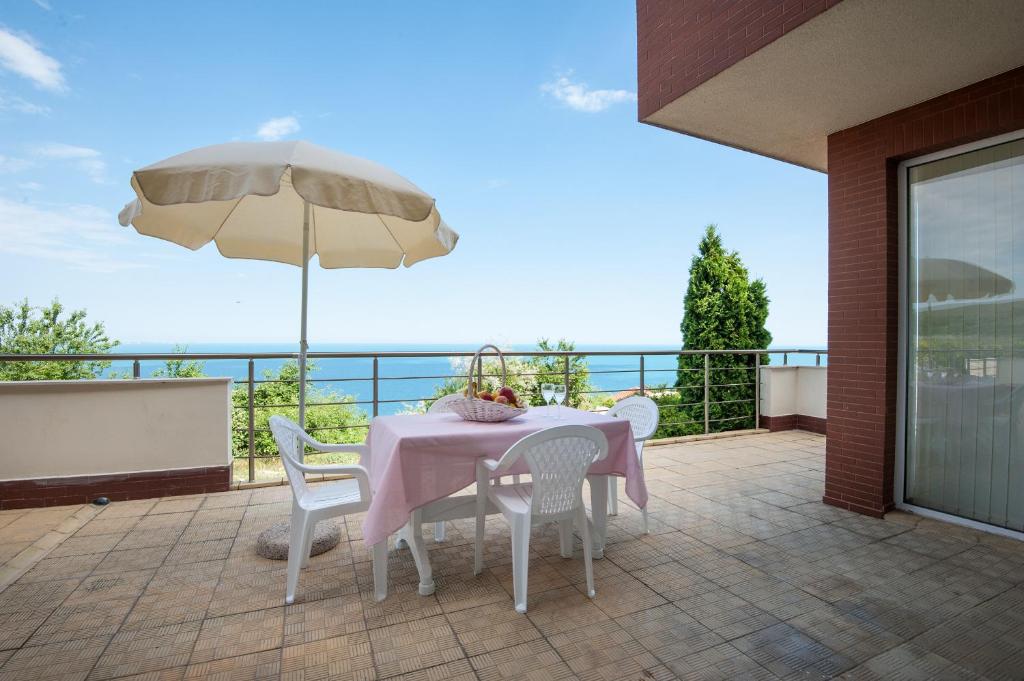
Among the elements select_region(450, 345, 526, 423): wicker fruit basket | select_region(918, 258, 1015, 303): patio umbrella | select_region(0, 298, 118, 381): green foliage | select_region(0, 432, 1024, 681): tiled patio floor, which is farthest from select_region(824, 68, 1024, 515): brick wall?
select_region(0, 298, 118, 381): green foliage

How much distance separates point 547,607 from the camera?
223 centimetres

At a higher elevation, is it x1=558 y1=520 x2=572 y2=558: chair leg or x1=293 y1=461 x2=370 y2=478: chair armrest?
x1=293 y1=461 x2=370 y2=478: chair armrest

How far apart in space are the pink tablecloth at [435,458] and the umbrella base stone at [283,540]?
560 millimetres

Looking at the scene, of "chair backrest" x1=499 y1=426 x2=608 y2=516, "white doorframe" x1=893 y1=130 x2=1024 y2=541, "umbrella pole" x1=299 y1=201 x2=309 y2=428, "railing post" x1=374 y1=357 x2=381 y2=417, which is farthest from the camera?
"railing post" x1=374 y1=357 x2=381 y2=417

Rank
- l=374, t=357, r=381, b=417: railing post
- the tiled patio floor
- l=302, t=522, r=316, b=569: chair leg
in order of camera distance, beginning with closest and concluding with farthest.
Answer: the tiled patio floor < l=302, t=522, r=316, b=569: chair leg < l=374, t=357, r=381, b=417: railing post

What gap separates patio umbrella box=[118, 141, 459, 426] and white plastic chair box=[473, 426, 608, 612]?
1292mm

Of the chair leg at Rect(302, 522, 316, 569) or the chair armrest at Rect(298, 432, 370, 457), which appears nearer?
the chair leg at Rect(302, 522, 316, 569)

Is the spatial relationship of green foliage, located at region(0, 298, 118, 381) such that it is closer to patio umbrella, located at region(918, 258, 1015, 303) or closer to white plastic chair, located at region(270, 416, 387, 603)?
white plastic chair, located at region(270, 416, 387, 603)

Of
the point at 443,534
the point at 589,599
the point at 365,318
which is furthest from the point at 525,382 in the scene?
the point at 365,318

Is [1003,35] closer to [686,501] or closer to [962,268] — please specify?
[962,268]

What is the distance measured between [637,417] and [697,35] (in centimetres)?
247

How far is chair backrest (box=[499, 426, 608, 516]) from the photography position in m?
2.14

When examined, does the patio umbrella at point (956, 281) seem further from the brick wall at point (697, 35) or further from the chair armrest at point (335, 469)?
the chair armrest at point (335, 469)

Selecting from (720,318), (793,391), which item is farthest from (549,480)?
(720,318)
